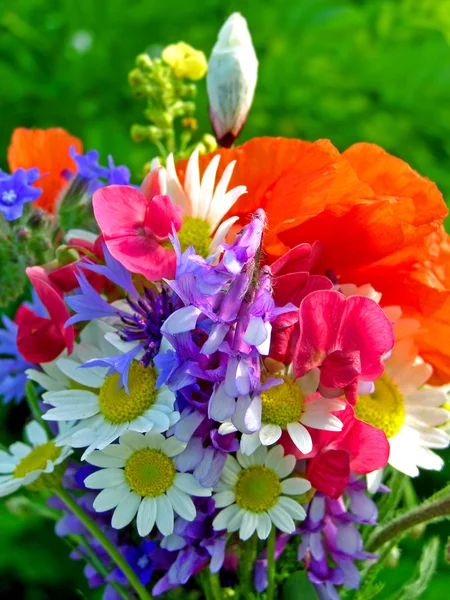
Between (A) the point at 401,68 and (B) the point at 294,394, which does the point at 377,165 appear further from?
(A) the point at 401,68

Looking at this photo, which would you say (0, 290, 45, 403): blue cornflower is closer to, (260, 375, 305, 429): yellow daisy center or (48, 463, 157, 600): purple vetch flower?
(48, 463, 157, 600): purple vetch flower

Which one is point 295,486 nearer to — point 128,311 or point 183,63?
point 128,311

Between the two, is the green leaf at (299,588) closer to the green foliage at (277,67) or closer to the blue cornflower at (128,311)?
the blue cornflower at (128,311)

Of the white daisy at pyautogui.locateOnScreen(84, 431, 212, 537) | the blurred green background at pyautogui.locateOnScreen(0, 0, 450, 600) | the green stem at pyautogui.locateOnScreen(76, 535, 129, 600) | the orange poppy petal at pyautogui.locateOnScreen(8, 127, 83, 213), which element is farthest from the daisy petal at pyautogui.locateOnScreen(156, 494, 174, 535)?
the blurred green background at pyautogui.locateOnScreen(0, 0, 450, 600)

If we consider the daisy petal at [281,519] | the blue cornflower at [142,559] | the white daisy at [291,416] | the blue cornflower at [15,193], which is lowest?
the blue cornflower at [142,559]

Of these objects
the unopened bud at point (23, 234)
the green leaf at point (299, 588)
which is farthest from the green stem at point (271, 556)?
the unopened bud at point (23, 234)

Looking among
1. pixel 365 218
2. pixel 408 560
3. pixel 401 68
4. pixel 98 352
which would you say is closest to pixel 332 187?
pixel 365 218
